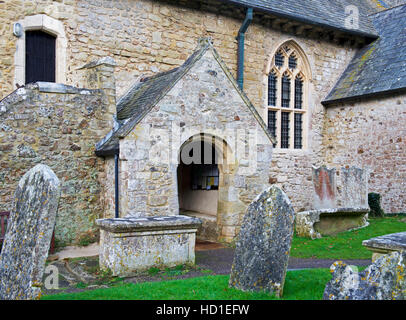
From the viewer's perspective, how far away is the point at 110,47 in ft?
37.3

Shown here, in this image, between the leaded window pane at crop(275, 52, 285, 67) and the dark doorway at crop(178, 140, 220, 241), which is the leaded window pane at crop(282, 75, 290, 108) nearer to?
the leaded window pane at crop(275, 52, 285, 67)

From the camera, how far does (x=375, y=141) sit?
14.6 meters

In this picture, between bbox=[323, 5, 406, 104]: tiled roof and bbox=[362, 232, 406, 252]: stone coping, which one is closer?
bbox=[362, 232, 406, 252]: stone coping

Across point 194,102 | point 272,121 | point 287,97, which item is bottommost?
point 194,102

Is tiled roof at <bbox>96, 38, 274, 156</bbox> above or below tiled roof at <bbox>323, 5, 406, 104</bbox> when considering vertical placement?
below

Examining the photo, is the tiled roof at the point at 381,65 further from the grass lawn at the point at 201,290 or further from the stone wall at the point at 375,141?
the grass lawn at the point at 201,290

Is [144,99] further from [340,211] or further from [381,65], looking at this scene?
[381,65]

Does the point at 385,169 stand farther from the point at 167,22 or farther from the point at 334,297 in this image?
the point at 334,297

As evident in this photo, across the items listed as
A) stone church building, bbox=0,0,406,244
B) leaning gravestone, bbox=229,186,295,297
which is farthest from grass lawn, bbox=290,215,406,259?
leaning gravestone, bbox=229,186,295,297

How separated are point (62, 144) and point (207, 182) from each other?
4.04m

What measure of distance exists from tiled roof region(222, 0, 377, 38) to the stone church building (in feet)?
0.21

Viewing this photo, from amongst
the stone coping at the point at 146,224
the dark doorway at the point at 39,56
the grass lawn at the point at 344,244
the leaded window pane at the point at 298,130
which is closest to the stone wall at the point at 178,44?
the leaded window pane at the point at 298,130

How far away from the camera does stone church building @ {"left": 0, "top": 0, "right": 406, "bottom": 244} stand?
29.6ft

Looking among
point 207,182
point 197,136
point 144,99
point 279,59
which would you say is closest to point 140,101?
point 144,99
